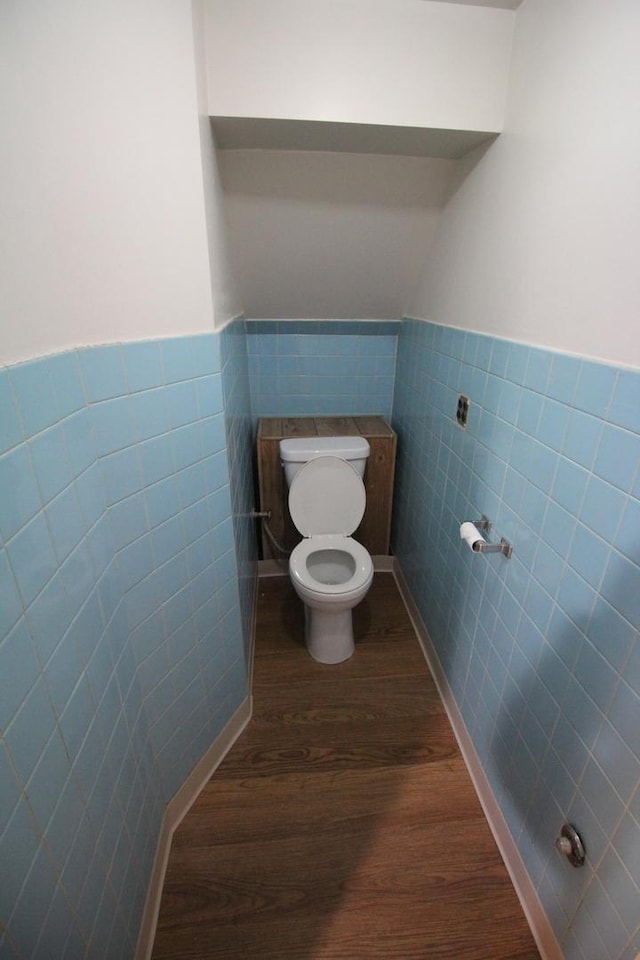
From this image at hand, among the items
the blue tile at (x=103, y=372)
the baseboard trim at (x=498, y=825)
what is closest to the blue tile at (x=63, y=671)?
the blue tile at (x=103, y=372)

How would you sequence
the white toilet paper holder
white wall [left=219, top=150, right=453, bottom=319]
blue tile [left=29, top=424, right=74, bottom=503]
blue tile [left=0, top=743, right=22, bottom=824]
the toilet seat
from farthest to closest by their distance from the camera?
1. the toilet seat
2. white wall [left=219, top=150, right=453, bottom=319]
3. the white toilet paper holder
4. blue tile [left=29, top=424, right=74, bottom=503]
5. blue tile [left=0, top=743, right=22, bottom=824]

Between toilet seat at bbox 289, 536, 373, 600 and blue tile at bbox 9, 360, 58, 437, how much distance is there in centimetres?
110

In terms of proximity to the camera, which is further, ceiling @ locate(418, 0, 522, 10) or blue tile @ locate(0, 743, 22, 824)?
ceiling @ locate(418, 0, 522, 10)

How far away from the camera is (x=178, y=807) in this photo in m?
1.20

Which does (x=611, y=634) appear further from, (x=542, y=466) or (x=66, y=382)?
(x=66, y=382)

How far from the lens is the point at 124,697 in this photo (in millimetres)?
903

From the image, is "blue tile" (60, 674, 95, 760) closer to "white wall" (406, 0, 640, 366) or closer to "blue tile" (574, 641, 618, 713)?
"blue tile" (574, 641, 618, 713)

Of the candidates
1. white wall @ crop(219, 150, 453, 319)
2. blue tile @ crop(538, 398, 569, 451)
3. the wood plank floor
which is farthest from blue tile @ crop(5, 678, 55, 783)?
white wall @ crop(219, 150, 453, 319)

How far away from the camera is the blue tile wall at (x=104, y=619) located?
56 cm

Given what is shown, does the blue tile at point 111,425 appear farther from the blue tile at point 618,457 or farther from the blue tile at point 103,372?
the blue tile at point 618,457

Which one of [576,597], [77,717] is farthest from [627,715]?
[77,717]

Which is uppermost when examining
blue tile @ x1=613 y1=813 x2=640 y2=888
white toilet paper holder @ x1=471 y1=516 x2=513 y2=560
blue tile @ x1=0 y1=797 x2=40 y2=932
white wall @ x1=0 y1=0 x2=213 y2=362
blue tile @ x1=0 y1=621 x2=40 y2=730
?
white wall @ x1=0 y1=0 x2=213 y2=362

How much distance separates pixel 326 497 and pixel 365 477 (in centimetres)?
26

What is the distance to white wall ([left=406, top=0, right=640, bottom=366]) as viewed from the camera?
27.8 inches
